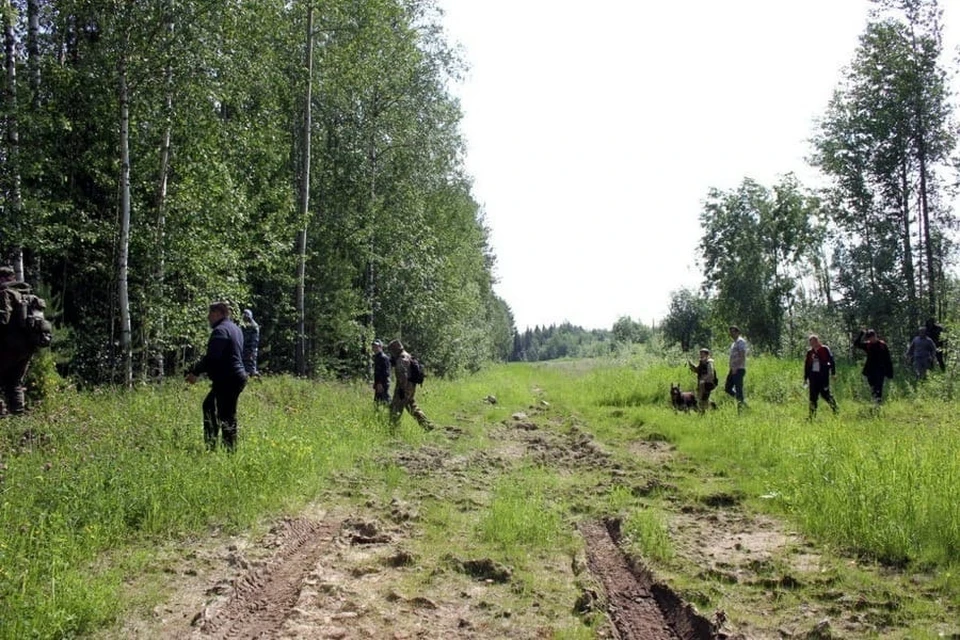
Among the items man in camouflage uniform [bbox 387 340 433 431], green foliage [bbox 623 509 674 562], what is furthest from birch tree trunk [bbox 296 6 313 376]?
green foliage [bbox 623 509 674 562]

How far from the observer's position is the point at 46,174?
12.1 m

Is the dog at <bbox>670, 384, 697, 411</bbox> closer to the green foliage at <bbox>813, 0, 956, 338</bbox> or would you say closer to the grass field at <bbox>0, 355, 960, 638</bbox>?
the grass field at <bbox>0, 355, 960, 638</bbox>

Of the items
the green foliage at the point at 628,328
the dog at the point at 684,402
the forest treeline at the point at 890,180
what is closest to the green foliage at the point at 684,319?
the green foliage at the point at 628,328

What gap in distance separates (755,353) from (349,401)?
29.7 metres

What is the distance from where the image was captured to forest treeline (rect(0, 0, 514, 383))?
480 inches

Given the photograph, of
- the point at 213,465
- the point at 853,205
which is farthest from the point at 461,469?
the point at 853,205

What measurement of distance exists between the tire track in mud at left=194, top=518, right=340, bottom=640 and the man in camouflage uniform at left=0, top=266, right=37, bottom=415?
182 inches

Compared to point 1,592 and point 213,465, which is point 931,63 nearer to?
point 213,465

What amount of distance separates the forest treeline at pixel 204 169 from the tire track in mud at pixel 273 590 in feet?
25.0

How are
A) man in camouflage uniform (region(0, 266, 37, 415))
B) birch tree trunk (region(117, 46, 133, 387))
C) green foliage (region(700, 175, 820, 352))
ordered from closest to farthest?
man in camouflage uniform (region(0, 266, 37, 415)), birch tree trunk (region(117, 46, 133, 387)), green foliage (region(700, 175, 820, 352))

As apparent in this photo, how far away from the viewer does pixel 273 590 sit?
4793mm

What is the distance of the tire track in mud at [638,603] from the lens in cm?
416

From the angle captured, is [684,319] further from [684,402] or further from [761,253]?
[684,402]

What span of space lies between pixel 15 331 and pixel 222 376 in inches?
107
